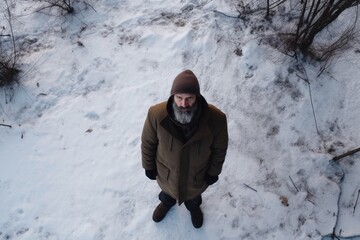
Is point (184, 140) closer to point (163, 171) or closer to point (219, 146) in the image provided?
point (219, 146)

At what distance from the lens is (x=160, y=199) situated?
2916mm

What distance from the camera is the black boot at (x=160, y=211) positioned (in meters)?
2.95

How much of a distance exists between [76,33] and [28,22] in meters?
0.69

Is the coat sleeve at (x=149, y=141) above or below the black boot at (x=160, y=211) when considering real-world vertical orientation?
above

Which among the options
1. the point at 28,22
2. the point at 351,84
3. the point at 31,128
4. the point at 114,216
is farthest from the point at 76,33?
the point at 351,84

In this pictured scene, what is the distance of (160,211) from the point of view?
9.71ft

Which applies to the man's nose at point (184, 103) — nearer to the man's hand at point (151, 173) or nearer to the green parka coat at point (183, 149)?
the green parka coat at point (183, 149)

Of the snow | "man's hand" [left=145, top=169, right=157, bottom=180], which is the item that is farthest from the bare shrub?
"man's hand" [left=145, top=169, right=157, bottom=180]

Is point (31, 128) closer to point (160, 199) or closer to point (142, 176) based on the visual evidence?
point (142, 176)

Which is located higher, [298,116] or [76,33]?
[76,33]

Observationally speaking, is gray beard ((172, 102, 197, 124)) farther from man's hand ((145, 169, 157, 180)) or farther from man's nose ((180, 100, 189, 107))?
man's hand ((145, 169, 157, 180))

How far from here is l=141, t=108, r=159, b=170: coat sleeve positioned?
6.99 feet

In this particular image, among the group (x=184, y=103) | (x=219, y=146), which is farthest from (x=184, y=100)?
(x=219, y=146)

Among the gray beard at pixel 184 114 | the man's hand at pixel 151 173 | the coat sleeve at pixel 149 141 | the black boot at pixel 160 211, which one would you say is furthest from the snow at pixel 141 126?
the gray beard at pixel 184 114
